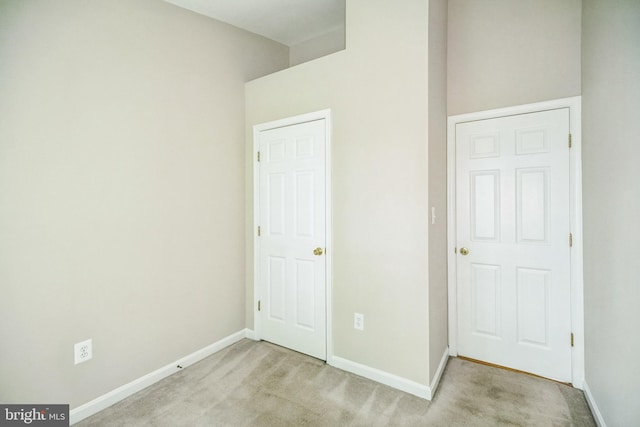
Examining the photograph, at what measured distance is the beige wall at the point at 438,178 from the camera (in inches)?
81.3

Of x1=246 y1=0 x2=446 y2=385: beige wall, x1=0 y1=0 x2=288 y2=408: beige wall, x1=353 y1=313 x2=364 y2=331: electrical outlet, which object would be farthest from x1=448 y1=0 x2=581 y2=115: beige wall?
x1=0 y1=0 x2=288 y2=408: beige wall

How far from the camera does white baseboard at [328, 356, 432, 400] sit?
202cm

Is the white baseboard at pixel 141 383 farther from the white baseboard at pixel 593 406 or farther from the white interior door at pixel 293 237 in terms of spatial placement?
the white baseboard at pixel 593 406

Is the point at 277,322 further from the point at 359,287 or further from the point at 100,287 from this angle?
the point at 100,287

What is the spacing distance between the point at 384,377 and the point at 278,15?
3.26 metres

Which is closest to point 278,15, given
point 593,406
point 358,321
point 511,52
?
point 511,52

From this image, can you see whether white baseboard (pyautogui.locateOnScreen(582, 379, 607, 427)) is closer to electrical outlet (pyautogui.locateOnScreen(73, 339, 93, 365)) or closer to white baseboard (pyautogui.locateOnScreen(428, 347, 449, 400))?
white baseboard (pyautogui.locateOnScreen(428, 347, 449, 400))

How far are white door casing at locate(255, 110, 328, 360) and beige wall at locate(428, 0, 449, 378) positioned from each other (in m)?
0.85

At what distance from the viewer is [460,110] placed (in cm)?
252

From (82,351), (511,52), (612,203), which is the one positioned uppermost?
Result: (511,52)

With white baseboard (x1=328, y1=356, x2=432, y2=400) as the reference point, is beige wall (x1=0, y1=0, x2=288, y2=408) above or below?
above

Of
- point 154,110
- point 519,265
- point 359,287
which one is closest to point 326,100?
point 154,110

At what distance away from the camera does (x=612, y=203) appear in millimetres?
1595

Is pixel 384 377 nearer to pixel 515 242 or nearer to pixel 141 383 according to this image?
pixel 515 242
